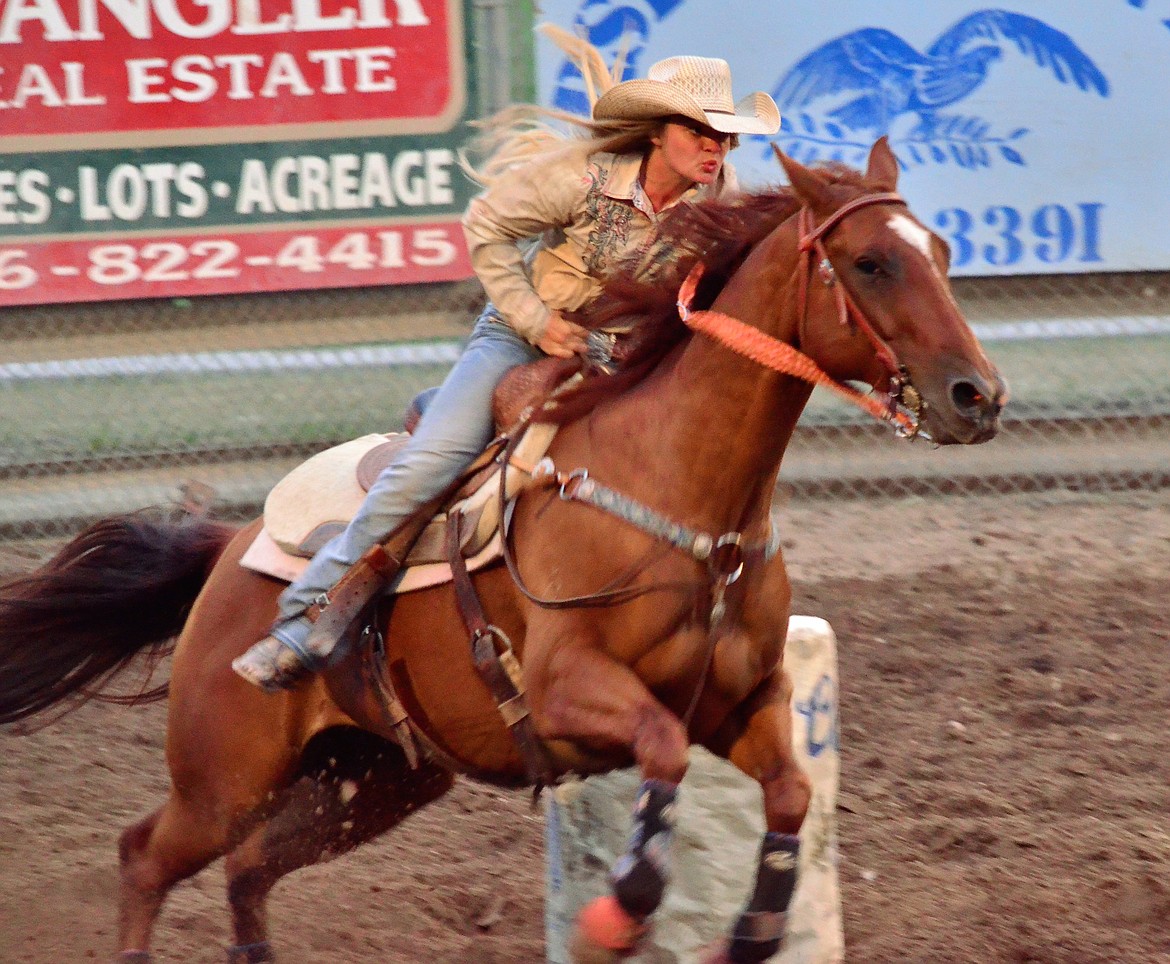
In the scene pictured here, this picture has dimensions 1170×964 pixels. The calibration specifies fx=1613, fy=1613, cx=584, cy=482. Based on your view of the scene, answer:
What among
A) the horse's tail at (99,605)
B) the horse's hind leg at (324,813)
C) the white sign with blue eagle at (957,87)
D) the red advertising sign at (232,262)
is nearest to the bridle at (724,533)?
the horse's hind leg at (324,813)

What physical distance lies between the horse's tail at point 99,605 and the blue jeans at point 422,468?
798 millimetres

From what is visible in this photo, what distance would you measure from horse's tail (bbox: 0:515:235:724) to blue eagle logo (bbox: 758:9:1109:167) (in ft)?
12.3

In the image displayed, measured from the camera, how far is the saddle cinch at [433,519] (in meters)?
3.55

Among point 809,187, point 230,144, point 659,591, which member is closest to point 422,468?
point 659,591

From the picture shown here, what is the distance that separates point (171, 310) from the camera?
7.66 meters

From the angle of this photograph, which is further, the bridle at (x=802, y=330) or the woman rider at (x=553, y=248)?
the woman rider at (x=553, y=248)

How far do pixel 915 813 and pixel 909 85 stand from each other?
3668 mm

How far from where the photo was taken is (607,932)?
10.0 ft

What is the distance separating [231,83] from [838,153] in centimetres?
273

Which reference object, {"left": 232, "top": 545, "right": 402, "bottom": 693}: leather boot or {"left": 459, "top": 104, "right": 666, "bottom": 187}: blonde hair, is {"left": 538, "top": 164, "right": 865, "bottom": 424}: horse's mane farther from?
{"left": 232, "top": 545, "right": 402, "bottom": 693}: leather boot

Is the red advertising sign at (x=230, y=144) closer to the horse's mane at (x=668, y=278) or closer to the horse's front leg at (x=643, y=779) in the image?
the horse's mane at (x=668, y=278)

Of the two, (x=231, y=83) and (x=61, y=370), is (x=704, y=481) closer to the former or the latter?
(x=231, y=83)

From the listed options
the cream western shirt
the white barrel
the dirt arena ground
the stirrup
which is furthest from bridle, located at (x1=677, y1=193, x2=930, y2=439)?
the dirt arena ground

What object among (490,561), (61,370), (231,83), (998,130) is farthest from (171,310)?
(490,561)
